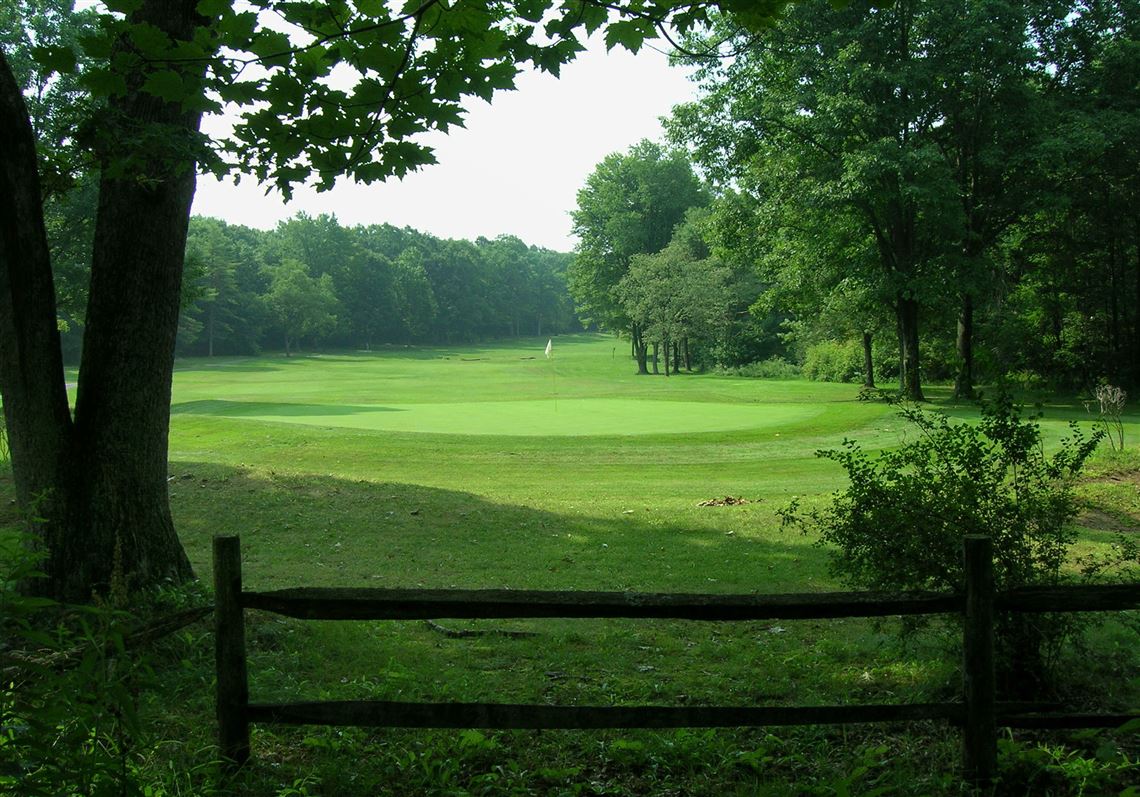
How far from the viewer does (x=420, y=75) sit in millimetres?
4629

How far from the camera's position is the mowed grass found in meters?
4.78

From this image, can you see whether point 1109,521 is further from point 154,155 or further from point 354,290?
point 354,290

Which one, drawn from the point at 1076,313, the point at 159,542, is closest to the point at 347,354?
the point at 1076,313

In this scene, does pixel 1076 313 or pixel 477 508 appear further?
pixel 1076 313

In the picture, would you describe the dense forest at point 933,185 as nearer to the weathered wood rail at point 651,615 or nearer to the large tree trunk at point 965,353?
the large tree trunk at point 965,353

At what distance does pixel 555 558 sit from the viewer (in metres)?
10.9

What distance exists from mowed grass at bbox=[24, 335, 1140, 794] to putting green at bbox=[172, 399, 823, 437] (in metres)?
0.21

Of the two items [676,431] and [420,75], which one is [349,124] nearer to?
[420,75]

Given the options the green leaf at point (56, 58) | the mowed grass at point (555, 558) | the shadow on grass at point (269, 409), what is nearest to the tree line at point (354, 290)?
the shadow on grass at point (269, 409)

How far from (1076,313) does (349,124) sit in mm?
36958

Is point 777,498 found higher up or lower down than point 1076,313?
lower down

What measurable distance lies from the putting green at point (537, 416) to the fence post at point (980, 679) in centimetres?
1953

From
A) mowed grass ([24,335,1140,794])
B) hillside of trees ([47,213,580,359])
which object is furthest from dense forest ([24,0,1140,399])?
hillside of trees ([47,213,580,359])

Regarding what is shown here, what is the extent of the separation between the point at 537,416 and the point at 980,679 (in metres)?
24.0
